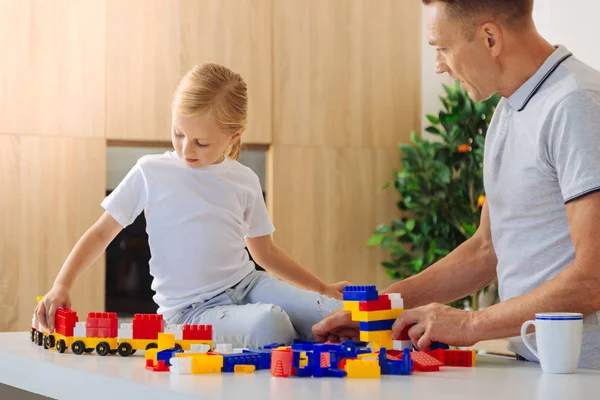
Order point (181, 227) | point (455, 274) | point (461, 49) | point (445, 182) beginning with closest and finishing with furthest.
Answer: point (461, 49)
point (455, 274)
point (181, 227)
point (445, 182)

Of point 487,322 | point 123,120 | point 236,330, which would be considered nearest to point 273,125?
point 123,120

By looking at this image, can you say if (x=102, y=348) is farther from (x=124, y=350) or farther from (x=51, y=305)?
(x=51, y=305)

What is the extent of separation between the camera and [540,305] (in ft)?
4.35

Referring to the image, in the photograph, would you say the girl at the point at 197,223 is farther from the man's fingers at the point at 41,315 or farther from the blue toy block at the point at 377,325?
the blue toy block at the point at 377,325

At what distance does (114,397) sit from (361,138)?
4010 millimetres

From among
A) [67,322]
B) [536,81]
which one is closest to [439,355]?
[536,81]

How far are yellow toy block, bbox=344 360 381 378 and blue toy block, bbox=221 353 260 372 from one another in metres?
0.16

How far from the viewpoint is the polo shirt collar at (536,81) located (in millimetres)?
1488

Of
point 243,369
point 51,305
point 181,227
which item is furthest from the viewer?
point 181,227

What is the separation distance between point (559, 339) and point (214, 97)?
3.40 ft

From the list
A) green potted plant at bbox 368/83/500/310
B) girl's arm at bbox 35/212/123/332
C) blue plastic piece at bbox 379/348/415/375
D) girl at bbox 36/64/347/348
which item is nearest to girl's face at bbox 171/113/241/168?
girl at bbox 36/64/347/348

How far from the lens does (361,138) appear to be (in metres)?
5.06

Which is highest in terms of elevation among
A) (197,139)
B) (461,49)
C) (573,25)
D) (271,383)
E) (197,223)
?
(573,25)

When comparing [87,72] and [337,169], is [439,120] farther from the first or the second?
[87,72]
